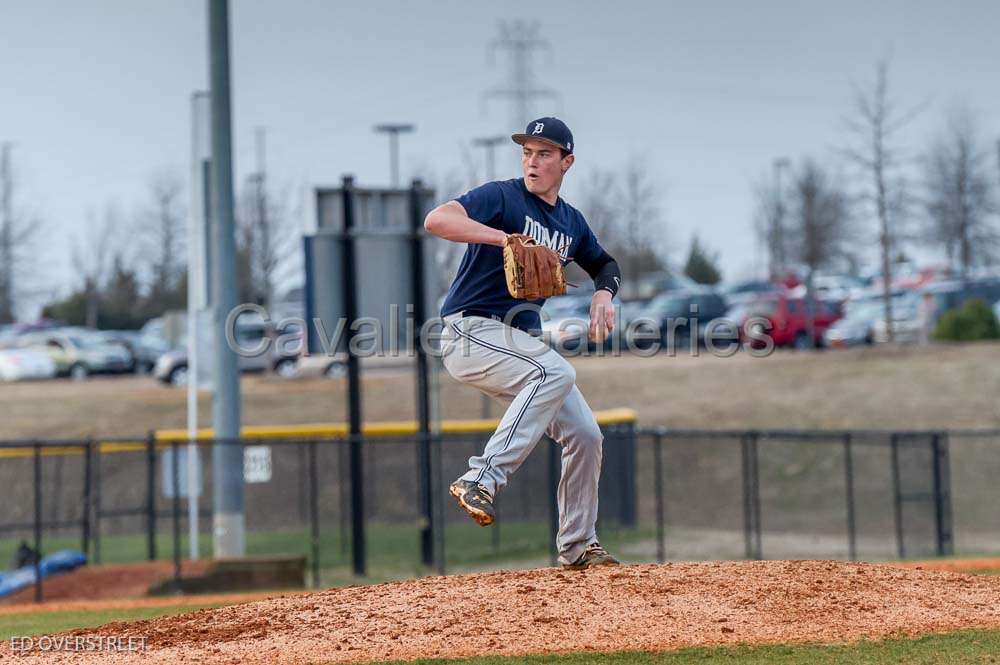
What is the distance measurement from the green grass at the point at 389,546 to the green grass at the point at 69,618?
20.5 ft

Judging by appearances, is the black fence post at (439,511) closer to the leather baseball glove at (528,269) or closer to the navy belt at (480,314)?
the navy belt at (480,314)

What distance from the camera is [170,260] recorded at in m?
58.3

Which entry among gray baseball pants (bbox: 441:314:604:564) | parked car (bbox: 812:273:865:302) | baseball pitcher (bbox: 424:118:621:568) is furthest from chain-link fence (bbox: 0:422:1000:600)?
parked car (bbox: 812:273:865:302)

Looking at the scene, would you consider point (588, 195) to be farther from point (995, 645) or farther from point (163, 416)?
point (995, 645)

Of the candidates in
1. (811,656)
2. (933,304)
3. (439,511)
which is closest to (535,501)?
(439,511)

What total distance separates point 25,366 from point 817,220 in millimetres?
28751

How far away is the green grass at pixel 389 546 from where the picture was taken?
18250mm

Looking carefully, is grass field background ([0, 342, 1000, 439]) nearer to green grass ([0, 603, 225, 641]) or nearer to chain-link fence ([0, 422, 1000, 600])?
chain-link fence ([0, 422, 1000, 600])

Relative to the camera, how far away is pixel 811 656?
5.54 m

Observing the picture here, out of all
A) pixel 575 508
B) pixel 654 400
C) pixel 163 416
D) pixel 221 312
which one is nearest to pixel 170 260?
pixel 163 416

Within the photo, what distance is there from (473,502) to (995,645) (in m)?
2.40

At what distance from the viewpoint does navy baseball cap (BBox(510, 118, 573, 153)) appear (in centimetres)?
678

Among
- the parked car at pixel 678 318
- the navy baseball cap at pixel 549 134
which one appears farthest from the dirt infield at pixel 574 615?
the parked car at pixel 678 318

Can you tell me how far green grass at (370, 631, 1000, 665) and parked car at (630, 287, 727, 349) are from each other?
3128cm
